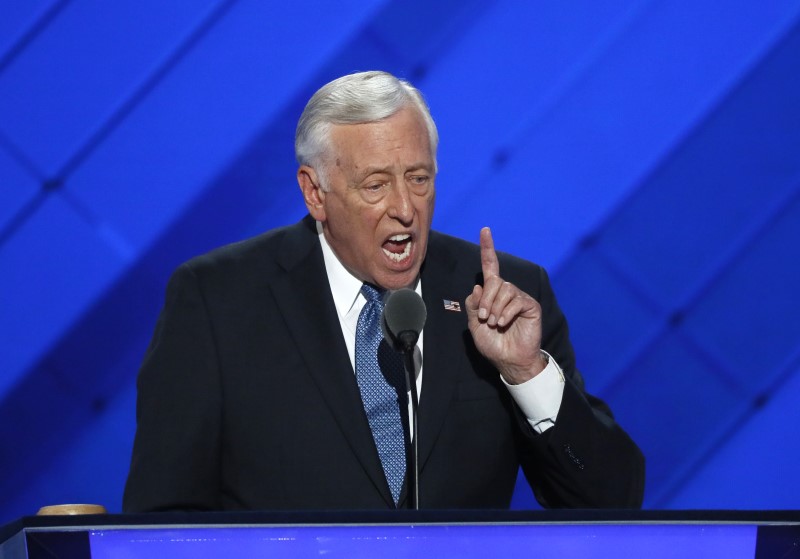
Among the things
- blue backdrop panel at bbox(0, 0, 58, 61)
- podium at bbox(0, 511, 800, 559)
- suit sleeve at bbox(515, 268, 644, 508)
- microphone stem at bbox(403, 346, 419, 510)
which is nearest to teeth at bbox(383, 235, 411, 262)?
suit sleeve at bbox(515, 268, 644, 508)

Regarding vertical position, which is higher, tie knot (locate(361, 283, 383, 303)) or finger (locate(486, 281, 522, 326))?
finger (locate(486, 281, 522, 326))

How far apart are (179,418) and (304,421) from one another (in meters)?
0.20

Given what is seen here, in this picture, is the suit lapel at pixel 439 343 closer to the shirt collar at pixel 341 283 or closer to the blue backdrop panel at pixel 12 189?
the shirt collar at pixel 341 283

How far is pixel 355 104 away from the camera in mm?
1915

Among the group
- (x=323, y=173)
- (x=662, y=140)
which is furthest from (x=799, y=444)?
(x=323, y=173)

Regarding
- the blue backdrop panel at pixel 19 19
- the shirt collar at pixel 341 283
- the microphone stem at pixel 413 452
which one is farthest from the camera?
the blue backdrop panel at pixel 19 19

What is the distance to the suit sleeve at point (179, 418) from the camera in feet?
5.96

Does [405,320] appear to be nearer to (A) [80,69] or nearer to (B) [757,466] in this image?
(A) [80,69]

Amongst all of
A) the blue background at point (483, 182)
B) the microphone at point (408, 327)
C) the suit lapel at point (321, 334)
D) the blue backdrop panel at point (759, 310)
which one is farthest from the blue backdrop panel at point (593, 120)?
the microphone at point (408, 327)

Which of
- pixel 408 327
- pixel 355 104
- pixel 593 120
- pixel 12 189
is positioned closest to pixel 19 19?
pixel 12 189

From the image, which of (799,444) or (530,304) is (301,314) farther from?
(799,444)

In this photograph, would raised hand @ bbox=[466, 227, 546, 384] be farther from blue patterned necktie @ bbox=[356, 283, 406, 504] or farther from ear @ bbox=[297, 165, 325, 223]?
ear @ bbox=[297, 165, 325, 223]

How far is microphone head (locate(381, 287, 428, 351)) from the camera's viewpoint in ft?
4.96

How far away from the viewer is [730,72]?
274 cm
